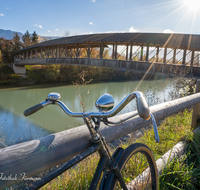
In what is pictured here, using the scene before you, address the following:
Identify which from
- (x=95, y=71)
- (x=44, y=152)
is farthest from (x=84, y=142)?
(x=95, y=71)

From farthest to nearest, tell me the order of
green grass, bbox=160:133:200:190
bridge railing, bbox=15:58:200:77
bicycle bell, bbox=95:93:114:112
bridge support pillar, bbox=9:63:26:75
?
bridge support pillar, bbox=9:63:26:75 → bridge railing, bbox=15:58:200:77 → green grass, bbox=160:133:200:190 → bicycle bell, bbox=95:93:114:112

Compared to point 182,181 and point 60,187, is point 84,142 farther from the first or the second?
point 182,181

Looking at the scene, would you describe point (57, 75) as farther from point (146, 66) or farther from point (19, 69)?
point (146, 66)

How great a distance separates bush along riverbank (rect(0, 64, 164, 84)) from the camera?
29.1 meters

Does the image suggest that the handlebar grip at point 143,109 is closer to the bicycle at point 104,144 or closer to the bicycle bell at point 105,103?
the bicycle at point 104,144

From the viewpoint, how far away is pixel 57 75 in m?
31.9

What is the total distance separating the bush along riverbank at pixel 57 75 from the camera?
29.1m

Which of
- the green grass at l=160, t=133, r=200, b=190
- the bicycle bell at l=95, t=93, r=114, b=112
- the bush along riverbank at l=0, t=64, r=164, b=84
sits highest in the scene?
the bicycle bell at l=95, t=93, r=114, b=112

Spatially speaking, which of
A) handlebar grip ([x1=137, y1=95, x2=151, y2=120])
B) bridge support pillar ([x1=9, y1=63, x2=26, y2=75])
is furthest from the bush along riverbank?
handlebar grip ([x1=137, y1=95, x2=151, y2=120])

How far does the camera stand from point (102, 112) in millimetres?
856

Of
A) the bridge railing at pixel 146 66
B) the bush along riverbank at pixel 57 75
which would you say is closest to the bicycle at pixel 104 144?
the bridge railing at pixel 146 66

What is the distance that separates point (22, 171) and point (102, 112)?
46 cm

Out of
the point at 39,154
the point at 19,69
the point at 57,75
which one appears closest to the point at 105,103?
the point at 39,154

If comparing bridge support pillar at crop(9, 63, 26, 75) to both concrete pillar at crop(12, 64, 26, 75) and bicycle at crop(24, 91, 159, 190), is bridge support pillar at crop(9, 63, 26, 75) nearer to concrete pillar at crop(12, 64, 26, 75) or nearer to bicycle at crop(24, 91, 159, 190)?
concrete pillar at crop(12, 64, 26, 75)
